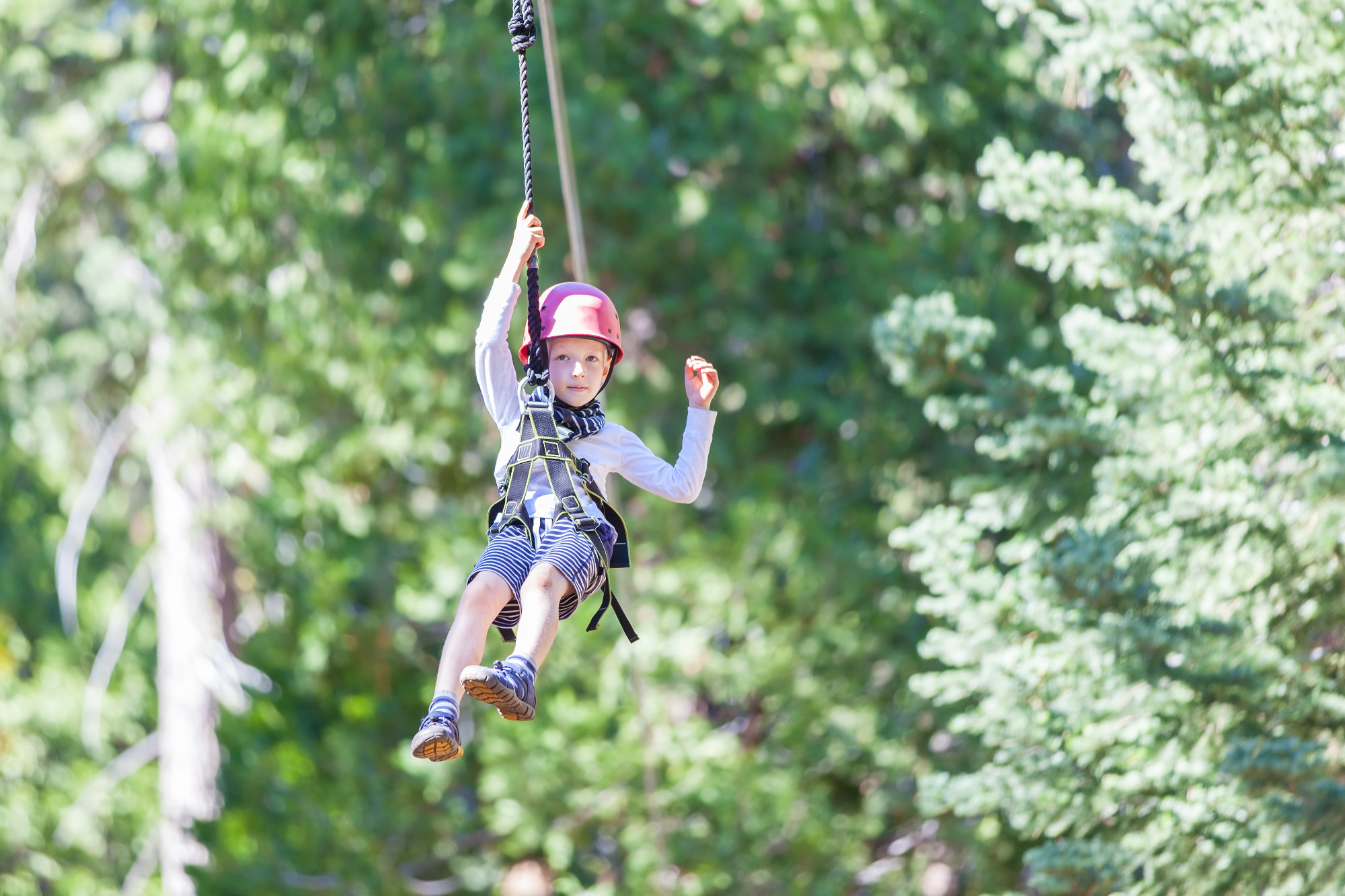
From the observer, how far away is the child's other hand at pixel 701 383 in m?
3.86

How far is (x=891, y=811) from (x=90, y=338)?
8042 mm

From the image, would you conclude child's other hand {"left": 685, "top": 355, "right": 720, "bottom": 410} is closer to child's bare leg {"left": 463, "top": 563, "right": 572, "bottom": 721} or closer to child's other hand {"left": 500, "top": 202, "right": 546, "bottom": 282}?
child's other hand {"left": 500, "top": 202, "right": 546, "bottom": 282}

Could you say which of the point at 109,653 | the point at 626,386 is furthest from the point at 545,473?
the point at 109,653

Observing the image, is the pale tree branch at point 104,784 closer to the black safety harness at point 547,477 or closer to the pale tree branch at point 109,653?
the pale tree branch at point 109,653

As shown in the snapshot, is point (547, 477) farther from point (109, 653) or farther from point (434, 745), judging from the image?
point (109, 653)

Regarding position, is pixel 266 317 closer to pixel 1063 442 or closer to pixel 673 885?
pixel 673 885

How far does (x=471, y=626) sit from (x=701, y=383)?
0.90 metres

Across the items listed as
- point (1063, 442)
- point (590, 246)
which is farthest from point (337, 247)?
point (1063, 442)

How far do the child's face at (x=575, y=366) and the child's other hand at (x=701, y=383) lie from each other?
0.28 m

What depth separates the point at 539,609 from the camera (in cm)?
345

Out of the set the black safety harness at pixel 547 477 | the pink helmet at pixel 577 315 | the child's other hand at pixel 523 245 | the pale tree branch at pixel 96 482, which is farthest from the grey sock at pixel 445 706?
the pale tree branch at pixel 96 482

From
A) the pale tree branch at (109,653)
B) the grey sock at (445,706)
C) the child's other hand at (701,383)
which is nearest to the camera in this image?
the grey sock at (445,706)

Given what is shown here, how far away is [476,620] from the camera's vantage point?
3406 millimetres

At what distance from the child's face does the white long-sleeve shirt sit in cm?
10
